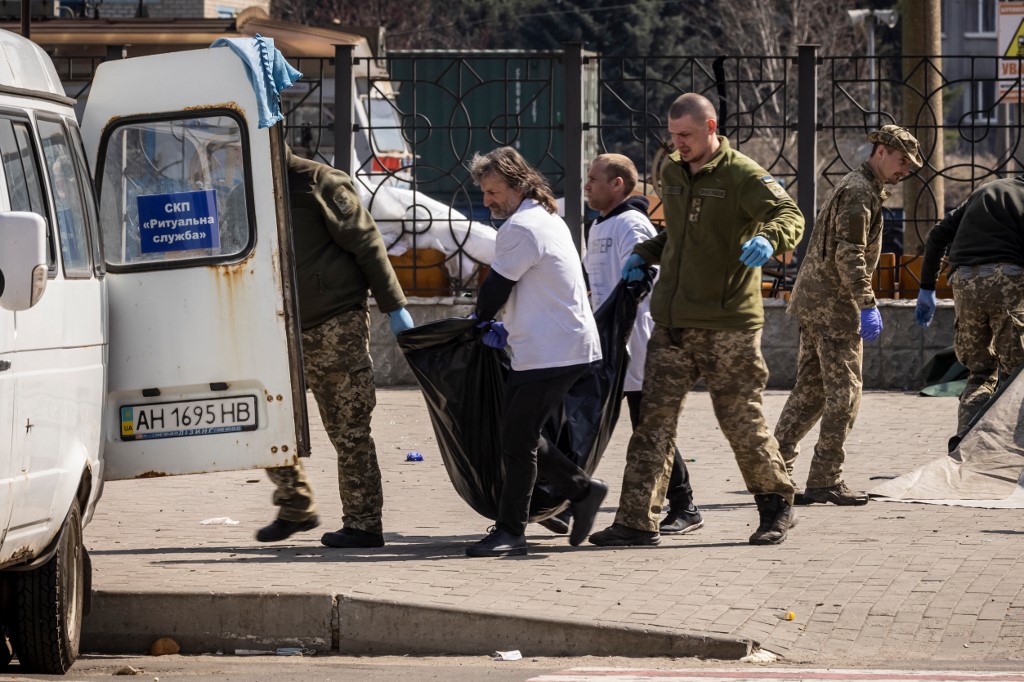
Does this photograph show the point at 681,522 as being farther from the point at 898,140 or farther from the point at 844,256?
the point at 898,140

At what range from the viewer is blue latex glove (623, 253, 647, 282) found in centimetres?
712

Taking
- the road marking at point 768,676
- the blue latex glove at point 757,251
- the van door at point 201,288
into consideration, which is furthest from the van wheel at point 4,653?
the blue latex glove at point 757,251

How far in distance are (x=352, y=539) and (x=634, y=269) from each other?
168 centimetres

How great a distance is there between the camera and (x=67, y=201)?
5.57 m

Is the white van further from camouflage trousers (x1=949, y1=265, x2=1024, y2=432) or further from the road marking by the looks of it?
camouflage trousers (x1=949, y1=265, x2=1024, y2=432)

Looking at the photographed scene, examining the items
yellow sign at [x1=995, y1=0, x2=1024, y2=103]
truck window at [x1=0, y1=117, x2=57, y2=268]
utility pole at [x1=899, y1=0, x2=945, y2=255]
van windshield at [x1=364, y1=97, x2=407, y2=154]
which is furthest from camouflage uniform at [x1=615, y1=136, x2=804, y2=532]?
van windshield at [x1=364, y1=97, x2=407, y2=154]

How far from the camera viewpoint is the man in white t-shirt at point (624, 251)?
293 inches

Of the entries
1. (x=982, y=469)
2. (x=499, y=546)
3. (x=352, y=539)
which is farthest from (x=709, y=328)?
(x=982, y=469)

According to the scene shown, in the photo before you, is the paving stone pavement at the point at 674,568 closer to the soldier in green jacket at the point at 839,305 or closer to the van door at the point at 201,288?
the soldier in green jacket at the point at 839,305

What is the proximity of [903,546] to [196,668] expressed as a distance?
3.02m

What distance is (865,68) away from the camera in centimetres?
1452

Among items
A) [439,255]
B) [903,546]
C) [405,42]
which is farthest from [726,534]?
[405,42]

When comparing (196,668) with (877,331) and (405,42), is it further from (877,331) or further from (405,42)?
(405,42)

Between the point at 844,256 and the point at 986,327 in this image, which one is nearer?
the point at 844,256
